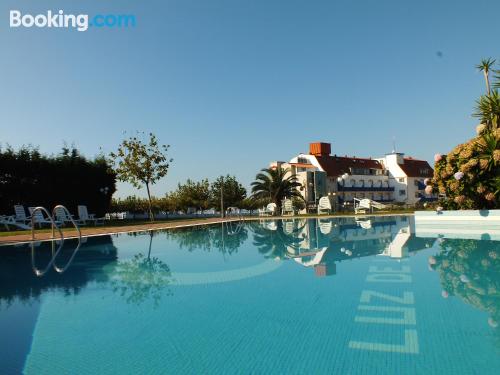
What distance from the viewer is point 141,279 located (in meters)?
7.12

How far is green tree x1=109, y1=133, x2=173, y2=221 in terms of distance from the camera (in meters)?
27.9

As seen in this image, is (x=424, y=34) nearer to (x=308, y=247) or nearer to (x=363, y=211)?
(x=308, y=247)

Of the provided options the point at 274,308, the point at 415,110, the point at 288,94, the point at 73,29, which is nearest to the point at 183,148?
the point at 288,94

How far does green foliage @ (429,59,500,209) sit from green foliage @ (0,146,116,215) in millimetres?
25655

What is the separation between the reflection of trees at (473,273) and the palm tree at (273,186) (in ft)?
88.0

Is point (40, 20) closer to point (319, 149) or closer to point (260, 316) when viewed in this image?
point (260, 316)

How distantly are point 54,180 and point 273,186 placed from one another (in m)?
19.9

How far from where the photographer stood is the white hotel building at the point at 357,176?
4912 centimetres

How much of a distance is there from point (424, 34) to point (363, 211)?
1780 centimetres

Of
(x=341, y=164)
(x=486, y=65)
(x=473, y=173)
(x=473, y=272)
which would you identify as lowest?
(x=473, y=272)

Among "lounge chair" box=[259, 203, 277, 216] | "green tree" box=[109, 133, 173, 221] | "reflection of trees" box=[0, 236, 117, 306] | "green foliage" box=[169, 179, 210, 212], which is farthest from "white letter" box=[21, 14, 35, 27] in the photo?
"green foliage" box=[169, 179, 210, 212]

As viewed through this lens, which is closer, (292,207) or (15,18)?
(15,18)

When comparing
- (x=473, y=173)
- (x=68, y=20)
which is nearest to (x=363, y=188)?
(x=473, y=173)

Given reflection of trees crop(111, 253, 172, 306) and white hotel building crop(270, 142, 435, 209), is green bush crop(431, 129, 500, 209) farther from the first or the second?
white hotel building crop(270, 142, 435, 209)
